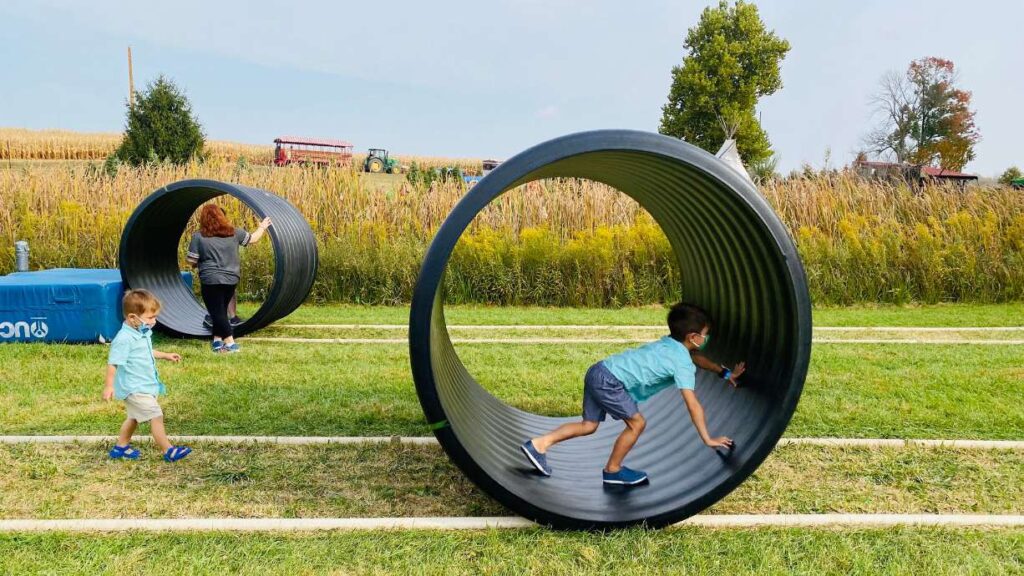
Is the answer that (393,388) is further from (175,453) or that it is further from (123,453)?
(123,453)

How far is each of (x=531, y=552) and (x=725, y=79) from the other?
3894cm

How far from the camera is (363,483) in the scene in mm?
4789

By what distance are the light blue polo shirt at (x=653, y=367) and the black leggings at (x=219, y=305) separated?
6038 millimetres

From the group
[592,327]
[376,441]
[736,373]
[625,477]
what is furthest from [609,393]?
[592,327]

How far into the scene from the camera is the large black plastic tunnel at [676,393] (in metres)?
3.80

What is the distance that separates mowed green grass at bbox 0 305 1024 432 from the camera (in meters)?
6.04

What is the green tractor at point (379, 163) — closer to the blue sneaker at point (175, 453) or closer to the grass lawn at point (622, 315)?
the grass lawn at point (622, 315)

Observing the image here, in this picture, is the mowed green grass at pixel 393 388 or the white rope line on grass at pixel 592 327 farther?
the white rope line on grass at pixel 592 327

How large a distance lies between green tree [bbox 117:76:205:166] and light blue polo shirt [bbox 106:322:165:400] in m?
25.3

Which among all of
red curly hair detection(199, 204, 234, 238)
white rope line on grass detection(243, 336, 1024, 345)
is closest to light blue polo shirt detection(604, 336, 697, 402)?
white rope line on grass detection(243, 336, 1024, 345)

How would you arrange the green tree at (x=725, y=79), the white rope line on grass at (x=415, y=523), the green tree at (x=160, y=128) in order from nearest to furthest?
the white rope line on grass at (x=415, y=523) → the green tree at (x=160, y=128) → the green tree at (x=725, y=79)

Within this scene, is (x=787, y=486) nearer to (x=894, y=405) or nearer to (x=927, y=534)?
(x=927, y=534)

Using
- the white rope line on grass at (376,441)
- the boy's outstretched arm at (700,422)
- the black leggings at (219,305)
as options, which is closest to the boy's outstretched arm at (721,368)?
the boy's outstretched arm at (700,422)

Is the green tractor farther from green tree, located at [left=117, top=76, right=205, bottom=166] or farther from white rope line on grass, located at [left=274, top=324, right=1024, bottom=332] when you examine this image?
white rope line on grass, located at [left=274, top=324, right=1024, bottom=332]
